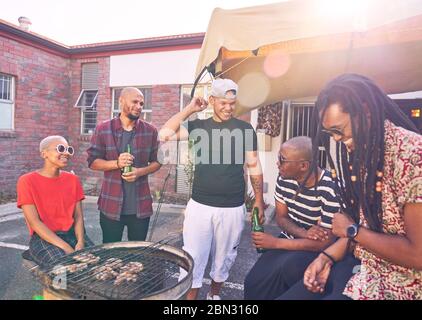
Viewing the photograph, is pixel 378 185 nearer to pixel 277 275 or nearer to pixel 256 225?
pixel 277 275

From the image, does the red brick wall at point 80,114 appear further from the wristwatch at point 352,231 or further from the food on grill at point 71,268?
the wristwatch at point 352,231

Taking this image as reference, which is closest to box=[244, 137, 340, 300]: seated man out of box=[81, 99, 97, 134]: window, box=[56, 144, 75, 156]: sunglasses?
box=[56, 144, 75, 156]: sunglasses

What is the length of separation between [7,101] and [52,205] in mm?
7818

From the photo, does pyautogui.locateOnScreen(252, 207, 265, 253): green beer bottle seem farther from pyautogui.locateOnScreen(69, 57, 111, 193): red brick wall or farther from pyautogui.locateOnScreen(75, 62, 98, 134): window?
pyautogui.locateOnScreen(75, 62, 98, 134): window

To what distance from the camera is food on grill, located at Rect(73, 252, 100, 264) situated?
198 centimetres

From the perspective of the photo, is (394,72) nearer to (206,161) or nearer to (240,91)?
(240,91)

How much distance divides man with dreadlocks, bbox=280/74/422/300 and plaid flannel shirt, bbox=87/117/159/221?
182 cm

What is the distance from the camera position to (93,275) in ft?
5.86

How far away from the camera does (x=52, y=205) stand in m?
2.76

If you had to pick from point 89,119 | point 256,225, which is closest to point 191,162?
point 256,225

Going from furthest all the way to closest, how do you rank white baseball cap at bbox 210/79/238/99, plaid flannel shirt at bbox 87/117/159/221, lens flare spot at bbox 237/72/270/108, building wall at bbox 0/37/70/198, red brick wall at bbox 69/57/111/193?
red brick wall at bbox 69/57/111/193, building wall at bbox 0/37/70/198, lens flare spot at bbox 237/72/270/108, plaid flannel shirt at bbox 87/117/159/221, white baseball cap at bbox 210/79/238/99

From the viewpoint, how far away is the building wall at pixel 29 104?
8742 mm

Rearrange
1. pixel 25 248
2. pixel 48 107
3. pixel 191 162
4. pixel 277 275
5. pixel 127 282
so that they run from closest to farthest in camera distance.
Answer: pixel 127 282 → pixel 277 275 → pixel 25 248 → pixel 191 162 → pixel 48 107

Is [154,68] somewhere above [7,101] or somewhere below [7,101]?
above
